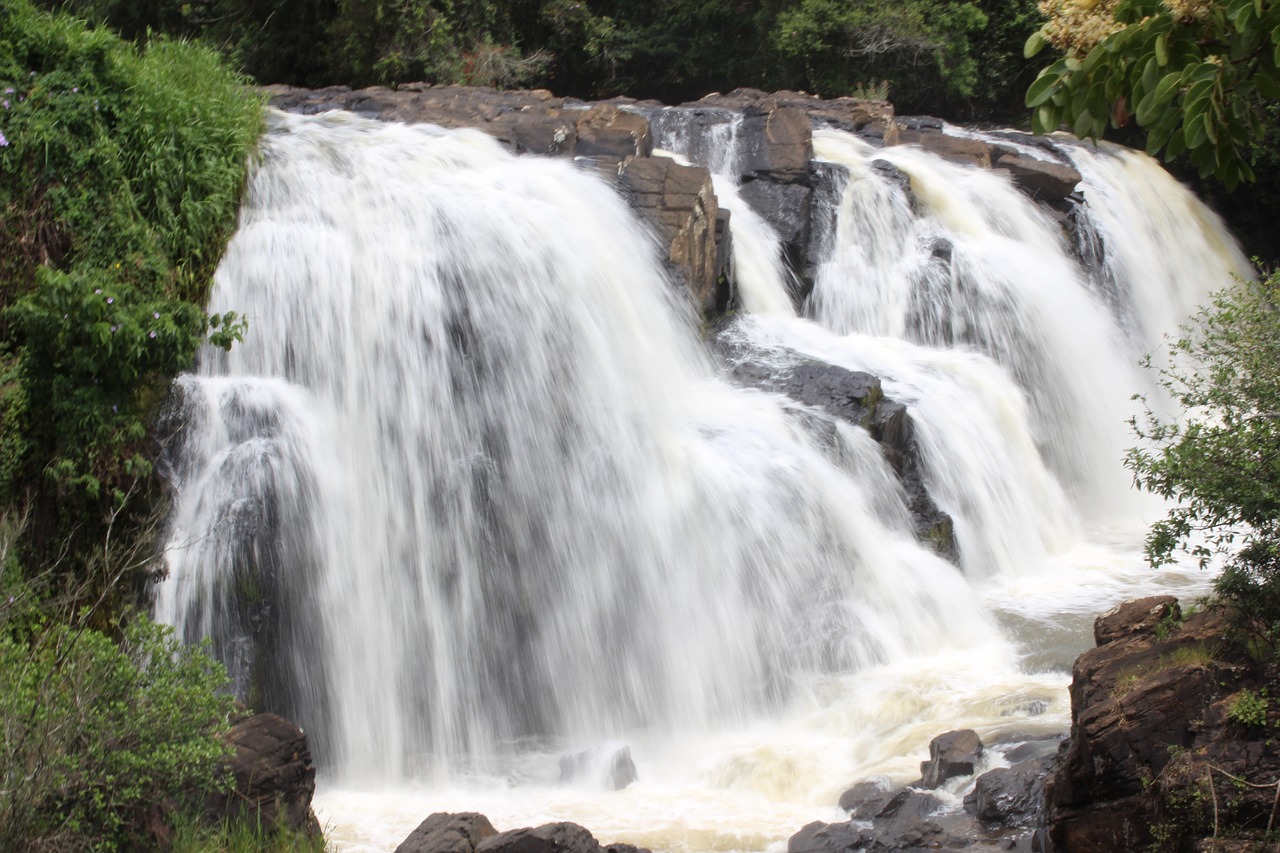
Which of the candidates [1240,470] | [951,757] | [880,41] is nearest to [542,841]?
[951,757]

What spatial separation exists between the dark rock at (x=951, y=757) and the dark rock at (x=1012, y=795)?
24cm

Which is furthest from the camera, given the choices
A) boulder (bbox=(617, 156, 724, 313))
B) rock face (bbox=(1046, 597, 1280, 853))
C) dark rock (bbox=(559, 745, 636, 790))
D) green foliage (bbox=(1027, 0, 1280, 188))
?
boulder (bbox=(617, 156, 724, 313))

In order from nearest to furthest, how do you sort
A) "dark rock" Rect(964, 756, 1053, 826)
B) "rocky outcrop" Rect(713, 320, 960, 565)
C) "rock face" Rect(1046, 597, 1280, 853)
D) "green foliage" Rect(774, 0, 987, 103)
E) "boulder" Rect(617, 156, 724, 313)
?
"rock face" Rect(1046, 597, 1280, 853) → "dark rock" Rect(964, 756, 1053, 826) → "rocky outcrop" Rect(713, 320, 960, 565) → "boulder" Rect(617, 156, 724, 313) → "green foliage" Rect(774, 0, 987, 103)

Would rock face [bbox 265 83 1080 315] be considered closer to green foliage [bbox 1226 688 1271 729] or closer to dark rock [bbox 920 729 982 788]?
dark rock [bbox 920 729 982 788]

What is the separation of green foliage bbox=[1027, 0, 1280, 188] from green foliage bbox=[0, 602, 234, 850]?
4.20 m

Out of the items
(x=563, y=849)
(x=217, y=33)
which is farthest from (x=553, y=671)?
(x=217, y=33)

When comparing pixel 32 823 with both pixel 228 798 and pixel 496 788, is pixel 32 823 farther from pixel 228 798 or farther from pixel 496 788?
pixel 496 788

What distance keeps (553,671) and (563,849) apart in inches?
121

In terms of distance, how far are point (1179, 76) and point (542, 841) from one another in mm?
3933

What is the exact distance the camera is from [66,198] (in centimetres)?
828

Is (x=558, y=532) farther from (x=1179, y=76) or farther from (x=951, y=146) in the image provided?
(x=951, y=146)

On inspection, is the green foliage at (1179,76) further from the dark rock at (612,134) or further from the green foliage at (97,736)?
the dark rock at (612,134)

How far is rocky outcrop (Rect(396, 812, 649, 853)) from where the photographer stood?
5.29 meters

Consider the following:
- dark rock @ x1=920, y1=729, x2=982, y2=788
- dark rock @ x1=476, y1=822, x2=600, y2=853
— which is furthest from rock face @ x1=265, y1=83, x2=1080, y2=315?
dark rock @ x1=476, y1=822, x2=600, y2=853
